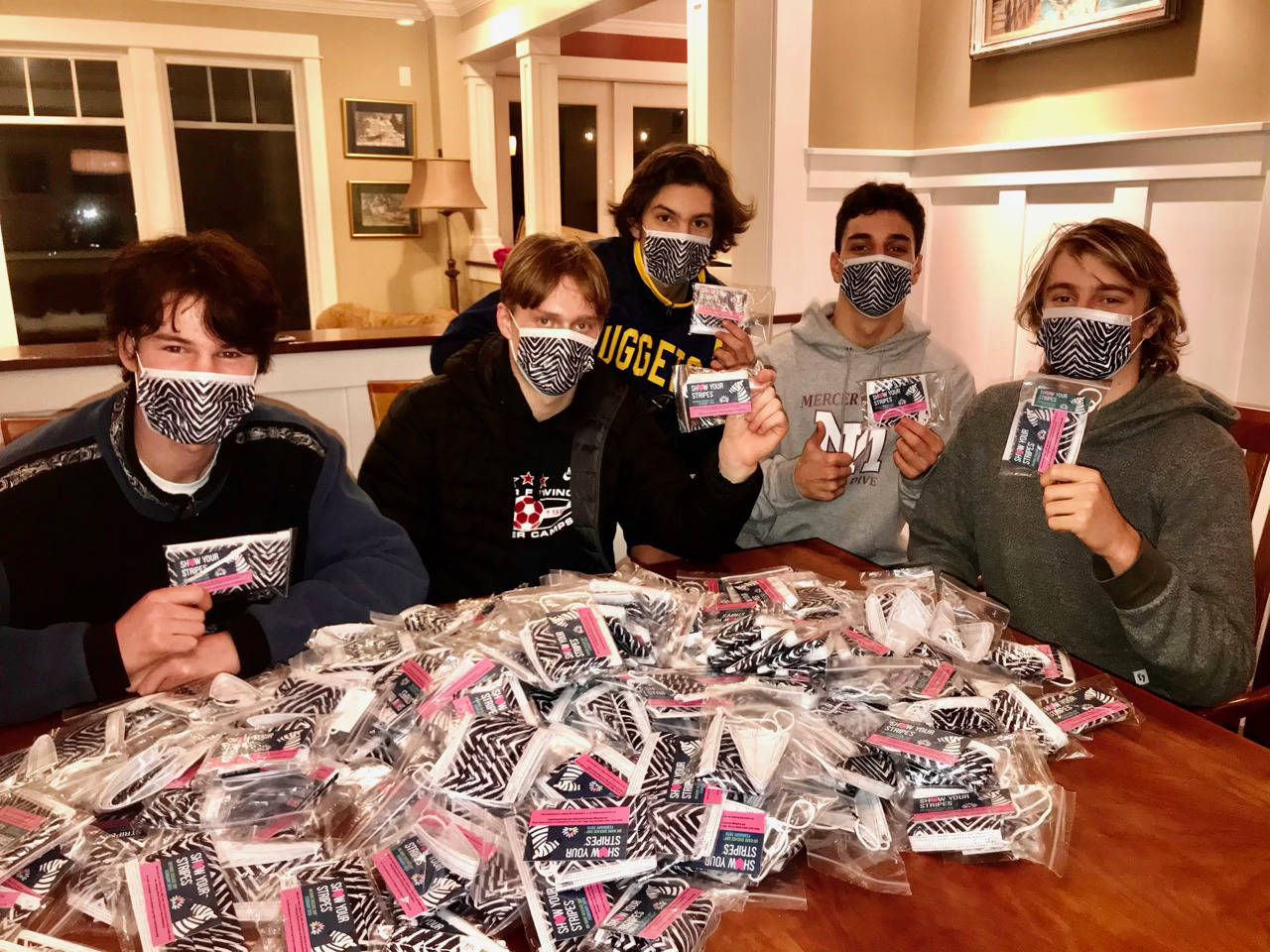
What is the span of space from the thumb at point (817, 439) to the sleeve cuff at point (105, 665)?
1.33m

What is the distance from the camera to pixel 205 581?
1318 millimetres

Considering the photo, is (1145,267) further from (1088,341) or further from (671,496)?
(671,496)

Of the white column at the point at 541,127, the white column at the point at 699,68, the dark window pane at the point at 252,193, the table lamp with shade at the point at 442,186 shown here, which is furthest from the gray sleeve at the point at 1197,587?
the dark window pane at the point at 252,193

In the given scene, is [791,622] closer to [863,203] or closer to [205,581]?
[205,581]

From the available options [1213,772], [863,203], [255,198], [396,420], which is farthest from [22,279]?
[1213,772]

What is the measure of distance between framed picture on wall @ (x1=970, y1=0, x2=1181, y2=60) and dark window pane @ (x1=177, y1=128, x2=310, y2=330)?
17.7ft

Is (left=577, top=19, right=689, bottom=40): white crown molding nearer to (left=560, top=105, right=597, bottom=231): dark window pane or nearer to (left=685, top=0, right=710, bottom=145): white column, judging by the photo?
(left=560, top=105, right=597, bottom=231): dark window pane

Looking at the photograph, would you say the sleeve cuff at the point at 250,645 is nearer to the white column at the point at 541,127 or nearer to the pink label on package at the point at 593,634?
the pink label on package at the point at 593,634

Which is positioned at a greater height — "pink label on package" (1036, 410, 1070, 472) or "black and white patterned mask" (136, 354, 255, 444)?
"black and white patterned mask" (136, 354, 255, 444)

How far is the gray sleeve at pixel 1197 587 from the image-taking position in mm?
1310

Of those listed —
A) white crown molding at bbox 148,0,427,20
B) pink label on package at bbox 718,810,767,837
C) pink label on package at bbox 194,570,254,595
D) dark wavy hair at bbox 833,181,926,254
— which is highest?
white crown molding at bbox 148,0,427,20

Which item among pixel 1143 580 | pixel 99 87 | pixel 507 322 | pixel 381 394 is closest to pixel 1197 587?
pixel 1143 580

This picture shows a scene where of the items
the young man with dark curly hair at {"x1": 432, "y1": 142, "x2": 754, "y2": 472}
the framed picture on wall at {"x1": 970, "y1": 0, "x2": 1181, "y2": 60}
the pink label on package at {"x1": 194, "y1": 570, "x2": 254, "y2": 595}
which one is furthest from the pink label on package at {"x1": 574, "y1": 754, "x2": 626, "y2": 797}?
the framed picture on wall at {"x1": 970, "y1": 0, "x2": 1181, "y2": 60}

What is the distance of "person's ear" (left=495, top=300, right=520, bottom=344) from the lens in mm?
1816
